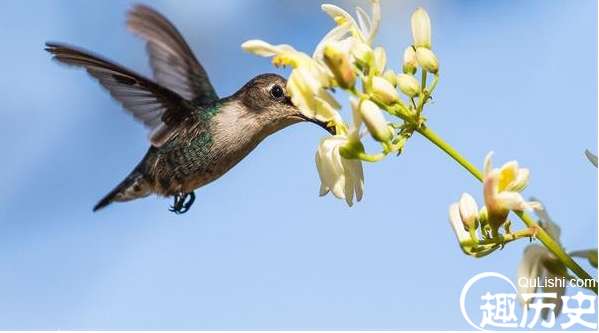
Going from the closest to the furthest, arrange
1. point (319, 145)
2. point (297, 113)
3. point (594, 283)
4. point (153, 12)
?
1. point (594, 283)
2. point (319, 145)
3. point (297, 113)
4. point (153, 12)

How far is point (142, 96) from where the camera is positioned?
299cm

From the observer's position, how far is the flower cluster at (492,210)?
1175 millimetres

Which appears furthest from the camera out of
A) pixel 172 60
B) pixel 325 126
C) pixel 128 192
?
pixel 172 60

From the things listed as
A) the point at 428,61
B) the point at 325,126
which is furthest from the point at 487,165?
the point at 325,126

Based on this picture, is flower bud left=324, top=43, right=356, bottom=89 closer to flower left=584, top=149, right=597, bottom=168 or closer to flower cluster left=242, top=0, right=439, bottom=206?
flower cluster left=242, top=0, right=439, bottom=206

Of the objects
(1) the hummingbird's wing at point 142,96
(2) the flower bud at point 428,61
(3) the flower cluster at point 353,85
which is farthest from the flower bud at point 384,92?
(1) the hummingbird's wing at point 142,96

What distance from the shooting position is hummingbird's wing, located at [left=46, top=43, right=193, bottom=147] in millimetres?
2715

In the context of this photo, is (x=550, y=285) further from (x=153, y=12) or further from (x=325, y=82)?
(x=153, y=12)

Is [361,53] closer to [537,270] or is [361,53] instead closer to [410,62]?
[410,62]

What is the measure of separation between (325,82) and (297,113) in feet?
5.26

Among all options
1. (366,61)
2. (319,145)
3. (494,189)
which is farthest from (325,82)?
(494,189)

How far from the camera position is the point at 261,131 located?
121 inches

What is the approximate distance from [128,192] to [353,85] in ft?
6.44

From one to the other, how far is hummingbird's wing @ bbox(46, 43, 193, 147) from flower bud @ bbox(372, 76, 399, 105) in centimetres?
150
